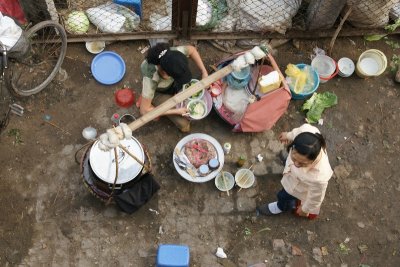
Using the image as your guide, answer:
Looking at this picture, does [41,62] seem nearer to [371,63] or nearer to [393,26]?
[371,63]

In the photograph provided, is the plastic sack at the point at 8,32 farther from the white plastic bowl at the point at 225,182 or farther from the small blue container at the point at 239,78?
the white plastic bowl at the point at 225,182

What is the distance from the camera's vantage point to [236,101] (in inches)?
236

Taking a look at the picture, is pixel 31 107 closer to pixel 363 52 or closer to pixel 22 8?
pixel 22 8

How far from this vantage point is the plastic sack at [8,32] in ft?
17.5

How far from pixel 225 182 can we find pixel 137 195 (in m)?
1.17

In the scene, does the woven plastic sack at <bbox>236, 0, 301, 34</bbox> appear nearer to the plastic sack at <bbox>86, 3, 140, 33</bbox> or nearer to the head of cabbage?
the plastic sack at <bbox>86, 3, 140, 33</bbox>

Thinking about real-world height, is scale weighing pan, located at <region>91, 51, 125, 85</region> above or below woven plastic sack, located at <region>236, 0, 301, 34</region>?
below

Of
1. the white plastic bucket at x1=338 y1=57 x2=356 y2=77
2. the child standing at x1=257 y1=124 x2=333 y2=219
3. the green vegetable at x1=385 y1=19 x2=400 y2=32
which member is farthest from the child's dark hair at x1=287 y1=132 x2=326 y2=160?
the green vegetable at x1=385 y1=19 x2=400 y2=32

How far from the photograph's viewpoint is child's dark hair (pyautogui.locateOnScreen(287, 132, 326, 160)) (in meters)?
4.39

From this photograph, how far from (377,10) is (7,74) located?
485cm

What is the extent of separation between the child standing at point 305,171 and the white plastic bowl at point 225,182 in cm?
65

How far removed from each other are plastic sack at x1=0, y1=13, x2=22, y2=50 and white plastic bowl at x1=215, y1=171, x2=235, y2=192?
2.93 meters

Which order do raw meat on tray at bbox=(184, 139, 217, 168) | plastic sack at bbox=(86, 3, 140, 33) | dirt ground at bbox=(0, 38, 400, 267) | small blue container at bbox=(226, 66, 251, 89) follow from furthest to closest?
1. plastic sack at bbox=(86, 3, 140, 33)
2. small blue container at bbox=(226, 66, 251, 89)
3. raw meat on tray at bbox=(184, 139, 217, 168)
4. dirt ground at bbox=(0, 38, 400, 267)

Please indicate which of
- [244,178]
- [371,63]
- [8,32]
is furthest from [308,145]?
[8,32]
